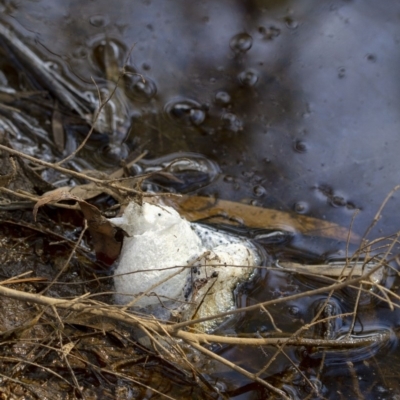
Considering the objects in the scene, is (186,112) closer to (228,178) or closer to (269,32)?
(228,178)

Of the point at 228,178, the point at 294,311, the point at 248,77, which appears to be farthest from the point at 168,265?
the point at 248,77

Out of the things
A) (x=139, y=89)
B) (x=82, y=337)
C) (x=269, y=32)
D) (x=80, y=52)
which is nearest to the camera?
(x=82, y=337)

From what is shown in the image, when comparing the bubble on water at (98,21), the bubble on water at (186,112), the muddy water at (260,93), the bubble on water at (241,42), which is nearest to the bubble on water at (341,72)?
the muddy water at (260,93)

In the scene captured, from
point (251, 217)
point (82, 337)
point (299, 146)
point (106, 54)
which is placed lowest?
point (82, 337)

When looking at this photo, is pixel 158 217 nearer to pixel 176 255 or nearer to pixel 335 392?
pixel 176 255

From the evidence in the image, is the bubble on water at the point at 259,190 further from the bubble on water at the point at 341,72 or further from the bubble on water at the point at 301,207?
the bubble on water at the point at 341,72

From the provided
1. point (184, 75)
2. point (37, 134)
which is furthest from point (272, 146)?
point (37, 134)

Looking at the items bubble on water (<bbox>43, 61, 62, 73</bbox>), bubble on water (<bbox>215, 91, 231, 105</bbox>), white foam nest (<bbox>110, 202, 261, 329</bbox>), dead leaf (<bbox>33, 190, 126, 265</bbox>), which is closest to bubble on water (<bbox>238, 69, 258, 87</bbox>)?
bubble on water (<bbox>215, 91, 231, 105</bbox>)
